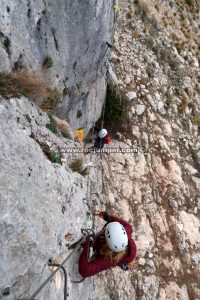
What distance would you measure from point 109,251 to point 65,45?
213 inches

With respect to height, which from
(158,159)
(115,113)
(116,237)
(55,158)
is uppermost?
(115,113)

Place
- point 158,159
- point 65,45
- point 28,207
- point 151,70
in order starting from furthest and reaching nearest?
1. point 151,70
2. point 158,159
3. point 65,45
4. point 28,207

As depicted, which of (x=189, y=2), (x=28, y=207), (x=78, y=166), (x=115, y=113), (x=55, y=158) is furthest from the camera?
(x=189, y=2)

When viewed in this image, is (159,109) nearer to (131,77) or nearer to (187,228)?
(131,77)

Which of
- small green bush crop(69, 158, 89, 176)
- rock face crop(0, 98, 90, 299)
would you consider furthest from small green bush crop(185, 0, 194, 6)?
rock face crop(0, 98, 90, 299)

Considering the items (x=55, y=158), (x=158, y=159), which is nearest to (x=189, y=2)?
(x=158, y=159)

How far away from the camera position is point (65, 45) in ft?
29.3

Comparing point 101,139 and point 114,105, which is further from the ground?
point 114,105

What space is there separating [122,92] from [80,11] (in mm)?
5319

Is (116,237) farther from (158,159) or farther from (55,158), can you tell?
(158,159)

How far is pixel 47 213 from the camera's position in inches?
186

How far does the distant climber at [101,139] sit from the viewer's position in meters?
11.7

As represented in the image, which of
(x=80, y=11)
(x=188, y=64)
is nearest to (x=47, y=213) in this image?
(x=80, y=11)

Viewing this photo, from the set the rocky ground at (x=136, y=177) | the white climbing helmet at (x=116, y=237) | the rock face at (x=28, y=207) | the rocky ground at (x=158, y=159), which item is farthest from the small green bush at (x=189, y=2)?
the white climbing helmet at (x=116, y=237)
